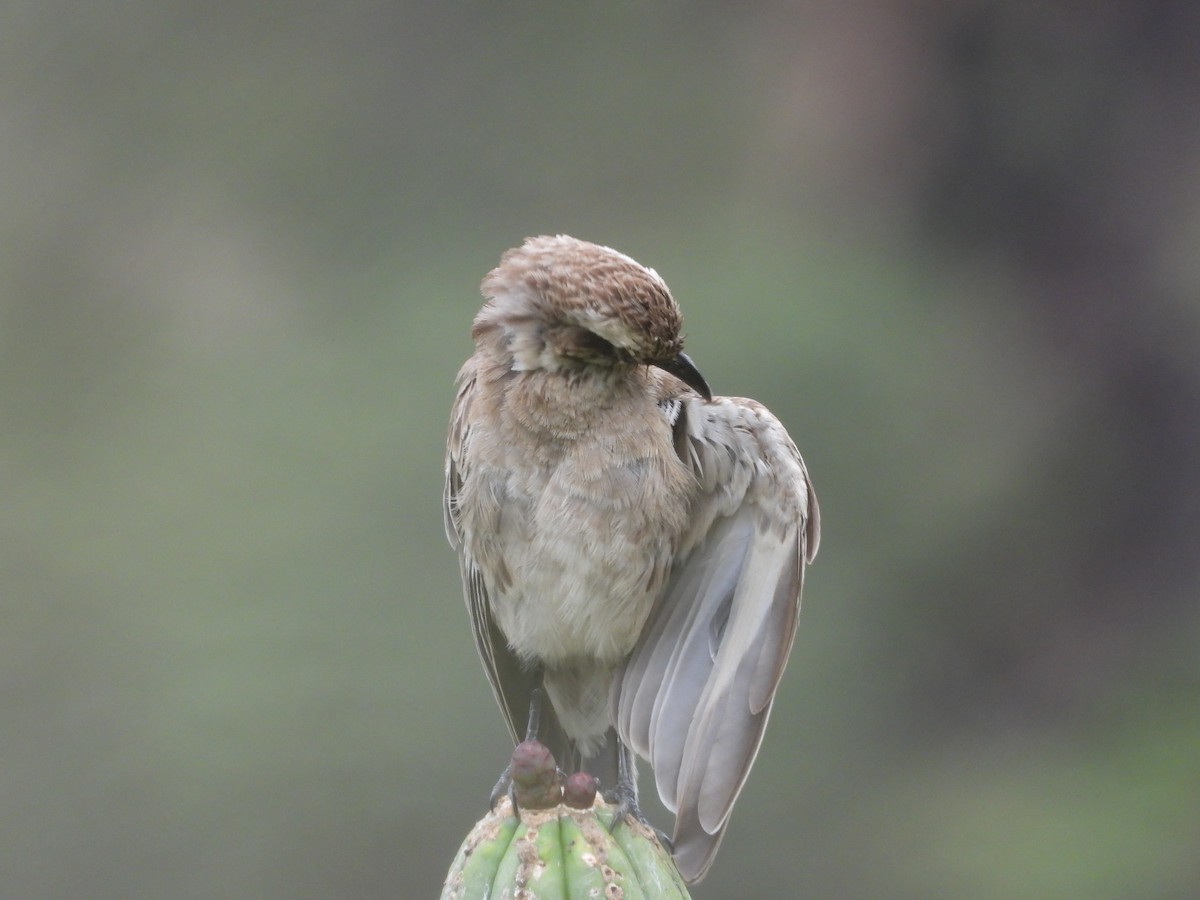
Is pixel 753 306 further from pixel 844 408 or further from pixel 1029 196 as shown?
pixel 1029 196

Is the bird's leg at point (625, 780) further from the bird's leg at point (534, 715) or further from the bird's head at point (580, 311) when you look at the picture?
the bird's head at point (580, 311)

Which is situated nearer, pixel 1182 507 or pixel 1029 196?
pixel 1182 507

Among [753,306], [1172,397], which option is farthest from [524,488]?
[1172,397]

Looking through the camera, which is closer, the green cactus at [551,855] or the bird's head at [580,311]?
the green cactus at [551,855]

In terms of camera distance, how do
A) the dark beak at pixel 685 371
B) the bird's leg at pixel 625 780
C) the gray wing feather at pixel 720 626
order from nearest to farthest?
the gray wing feather at pixel 720 626
the dark beak at pixel 685 371
the bird's leg at pixel 625 780

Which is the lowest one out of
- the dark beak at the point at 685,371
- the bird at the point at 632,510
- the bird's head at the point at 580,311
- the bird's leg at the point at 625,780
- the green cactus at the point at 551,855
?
the green cactus at the point at 551,855

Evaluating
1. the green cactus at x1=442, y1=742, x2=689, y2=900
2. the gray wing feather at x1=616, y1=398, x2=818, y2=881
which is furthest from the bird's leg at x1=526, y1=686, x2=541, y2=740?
the green cactus at x1=442, y1=742, x2=689, y2=900

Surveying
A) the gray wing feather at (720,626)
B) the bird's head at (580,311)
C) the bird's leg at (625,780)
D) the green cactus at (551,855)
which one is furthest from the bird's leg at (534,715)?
the green cactus at (551,855)
